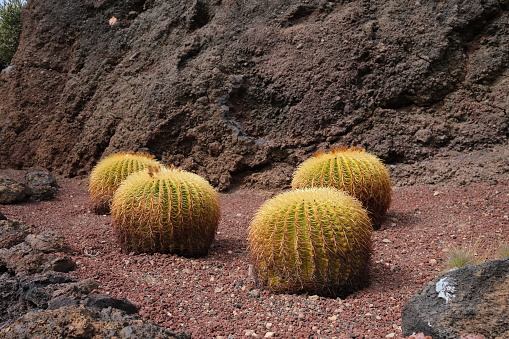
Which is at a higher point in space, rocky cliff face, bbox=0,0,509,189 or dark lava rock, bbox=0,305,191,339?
rocky cliff face, bbox=0,0,509,189

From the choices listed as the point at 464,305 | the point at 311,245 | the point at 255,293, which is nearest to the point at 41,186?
the point at 255,293

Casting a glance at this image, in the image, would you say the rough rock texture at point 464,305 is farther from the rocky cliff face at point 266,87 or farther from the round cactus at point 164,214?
the rocky cliff face at point 266,87

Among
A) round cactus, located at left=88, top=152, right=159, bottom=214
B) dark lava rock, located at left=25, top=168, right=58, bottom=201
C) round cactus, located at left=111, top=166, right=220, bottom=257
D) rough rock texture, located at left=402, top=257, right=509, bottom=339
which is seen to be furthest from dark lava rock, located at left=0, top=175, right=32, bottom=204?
rough rock texture, located at left=402, top=257, right=509, bottom=339

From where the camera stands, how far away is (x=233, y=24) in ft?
29.8

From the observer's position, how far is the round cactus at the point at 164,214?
446cm

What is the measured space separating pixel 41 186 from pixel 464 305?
6.45 meters

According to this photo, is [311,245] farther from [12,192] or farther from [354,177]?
[12,192]

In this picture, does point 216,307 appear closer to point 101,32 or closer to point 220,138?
point 220,138

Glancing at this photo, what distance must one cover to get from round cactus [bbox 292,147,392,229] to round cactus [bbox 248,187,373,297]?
1.41m

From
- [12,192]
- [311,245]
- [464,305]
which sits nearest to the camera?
[464,305]

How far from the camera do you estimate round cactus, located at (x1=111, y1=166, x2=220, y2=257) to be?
446cm

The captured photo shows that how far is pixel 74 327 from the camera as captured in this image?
2258 millimetres

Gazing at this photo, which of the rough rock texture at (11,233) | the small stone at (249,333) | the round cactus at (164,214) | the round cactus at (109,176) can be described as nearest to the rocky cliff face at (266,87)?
the round cactus at (109,176)

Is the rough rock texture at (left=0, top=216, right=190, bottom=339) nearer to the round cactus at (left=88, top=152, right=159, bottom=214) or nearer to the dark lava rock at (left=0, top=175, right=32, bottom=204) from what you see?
the round cactus at (left=88, top=152, right=159, bottom=214)
